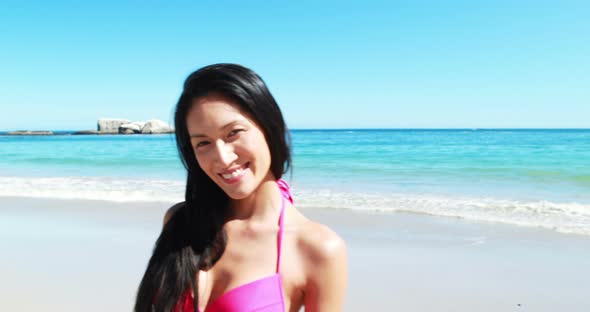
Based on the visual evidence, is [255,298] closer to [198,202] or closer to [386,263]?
[198,202]

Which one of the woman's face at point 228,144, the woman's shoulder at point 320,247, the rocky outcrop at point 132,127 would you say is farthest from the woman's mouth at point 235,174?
the rocky outcrop at point 132,127

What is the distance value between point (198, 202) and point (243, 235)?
0.29 meters

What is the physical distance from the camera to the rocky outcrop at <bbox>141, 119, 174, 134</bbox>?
8525cm

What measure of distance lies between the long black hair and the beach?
2786mm

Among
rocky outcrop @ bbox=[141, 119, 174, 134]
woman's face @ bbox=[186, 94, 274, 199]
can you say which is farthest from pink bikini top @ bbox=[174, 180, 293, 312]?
rocky outcrop @ bbox=[141, 119, 174, 134]

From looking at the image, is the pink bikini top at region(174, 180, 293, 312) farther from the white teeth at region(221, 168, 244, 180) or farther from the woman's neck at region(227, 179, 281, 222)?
the white teeth at region(221, 168, 244, 180)

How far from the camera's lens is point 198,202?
1837 millimetres

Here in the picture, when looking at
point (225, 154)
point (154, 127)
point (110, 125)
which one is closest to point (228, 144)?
point (225, 154)

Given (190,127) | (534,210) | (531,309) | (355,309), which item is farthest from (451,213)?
(190,127)

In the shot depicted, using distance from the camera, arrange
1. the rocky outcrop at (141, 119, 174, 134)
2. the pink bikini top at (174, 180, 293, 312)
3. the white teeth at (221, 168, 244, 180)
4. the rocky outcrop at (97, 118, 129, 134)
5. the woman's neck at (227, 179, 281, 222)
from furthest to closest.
A: the rocky outcrop at (97, 118, 129, 134) < the rocky outcrop at (141, 119, 174, 134) < the woman's neck at (227, 179, 281, 222) < the white teeth at (221, 168, 244, 180) < the pink bikini top at (174, 180, 293, 312)

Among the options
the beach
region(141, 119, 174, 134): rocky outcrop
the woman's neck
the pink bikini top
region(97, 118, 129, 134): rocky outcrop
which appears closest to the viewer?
the pink bikini top

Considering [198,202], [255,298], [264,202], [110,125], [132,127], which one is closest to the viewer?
[255,298]

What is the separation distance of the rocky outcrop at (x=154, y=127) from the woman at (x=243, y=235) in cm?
8744

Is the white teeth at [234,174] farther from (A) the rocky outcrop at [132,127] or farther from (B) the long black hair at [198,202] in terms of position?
(A) the rocky outcrop at [132,127]
